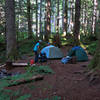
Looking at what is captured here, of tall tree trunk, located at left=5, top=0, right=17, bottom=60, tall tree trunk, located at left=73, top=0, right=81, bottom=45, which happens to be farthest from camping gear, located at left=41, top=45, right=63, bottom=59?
tall tree trunk, located at left=73, top=0, right=81, bottom=45

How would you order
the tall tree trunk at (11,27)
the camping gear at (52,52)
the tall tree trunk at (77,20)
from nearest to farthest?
the camping gear at (52,52)
the tall tree trunk at (11,27)
the tall tree trunk at (77,20)

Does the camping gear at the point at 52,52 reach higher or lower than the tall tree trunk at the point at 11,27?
lower

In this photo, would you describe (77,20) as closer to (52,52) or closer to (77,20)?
(77,20)

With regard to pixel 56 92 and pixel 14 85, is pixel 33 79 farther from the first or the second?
pixel 56 92

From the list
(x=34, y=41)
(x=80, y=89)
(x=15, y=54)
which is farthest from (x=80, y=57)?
(x=34, y=41)

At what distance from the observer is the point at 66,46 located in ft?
60.6

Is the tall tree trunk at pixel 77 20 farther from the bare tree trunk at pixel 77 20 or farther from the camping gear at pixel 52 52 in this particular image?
the camping gear at pixel 52 52

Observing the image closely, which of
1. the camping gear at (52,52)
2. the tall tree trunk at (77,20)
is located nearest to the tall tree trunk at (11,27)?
the camping gear at (52,52)

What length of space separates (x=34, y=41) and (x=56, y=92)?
16834 mm

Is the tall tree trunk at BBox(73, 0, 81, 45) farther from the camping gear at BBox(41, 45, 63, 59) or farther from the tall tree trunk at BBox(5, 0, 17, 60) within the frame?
the tall tree trunk at BBox(5, 0, 17, 60)

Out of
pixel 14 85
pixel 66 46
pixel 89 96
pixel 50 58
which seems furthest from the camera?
pixel 66 46

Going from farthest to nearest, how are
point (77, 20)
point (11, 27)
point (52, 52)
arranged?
point (77, 20) → point (11, 27) → point (52, 52)

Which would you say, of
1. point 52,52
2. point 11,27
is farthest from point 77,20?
point 11,27

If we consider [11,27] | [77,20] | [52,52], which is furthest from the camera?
[77,20]
